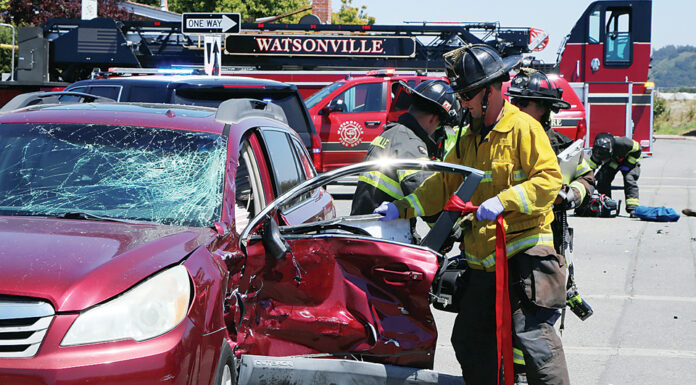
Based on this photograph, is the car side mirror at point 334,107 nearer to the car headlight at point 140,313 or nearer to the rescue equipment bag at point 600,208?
the rescue equipment bag at point 600,208

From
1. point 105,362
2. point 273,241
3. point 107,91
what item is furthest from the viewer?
point 107,91

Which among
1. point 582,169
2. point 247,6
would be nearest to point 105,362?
point 582,169

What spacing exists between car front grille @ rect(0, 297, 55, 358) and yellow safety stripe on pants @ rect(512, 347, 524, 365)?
2.12m

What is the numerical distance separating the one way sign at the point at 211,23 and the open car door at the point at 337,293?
1060cm

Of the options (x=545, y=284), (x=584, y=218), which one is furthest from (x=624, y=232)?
(x=545, y=284)

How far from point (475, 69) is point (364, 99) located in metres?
11.2

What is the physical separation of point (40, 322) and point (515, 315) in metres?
2.13

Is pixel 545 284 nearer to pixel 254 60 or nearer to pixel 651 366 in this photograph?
pixel 651 366

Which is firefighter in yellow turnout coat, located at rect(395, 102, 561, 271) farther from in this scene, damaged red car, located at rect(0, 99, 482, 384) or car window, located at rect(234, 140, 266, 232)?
car window, located at rect(234, 140, 266, 232)

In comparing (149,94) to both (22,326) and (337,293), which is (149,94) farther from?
(22,326)

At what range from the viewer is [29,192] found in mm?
4250

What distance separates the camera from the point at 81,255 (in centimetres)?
340

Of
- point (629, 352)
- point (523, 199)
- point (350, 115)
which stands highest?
point (350, 115)

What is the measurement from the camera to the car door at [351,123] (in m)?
15.1
